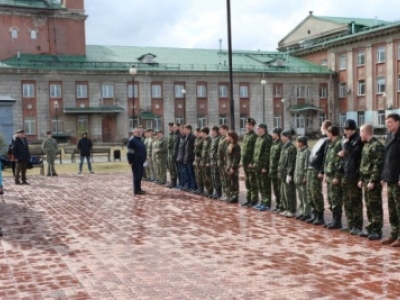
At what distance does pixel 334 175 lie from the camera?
393 inches

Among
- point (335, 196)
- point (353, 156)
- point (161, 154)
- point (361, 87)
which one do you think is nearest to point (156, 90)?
point (361, 87)

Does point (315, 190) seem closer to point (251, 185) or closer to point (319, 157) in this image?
point (319, 157)

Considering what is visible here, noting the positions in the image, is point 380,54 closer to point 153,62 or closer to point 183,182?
point 153,62

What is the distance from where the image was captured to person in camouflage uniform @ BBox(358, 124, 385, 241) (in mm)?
8883

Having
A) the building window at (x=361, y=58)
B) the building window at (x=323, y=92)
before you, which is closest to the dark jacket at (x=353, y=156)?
the building window at (x=361, y=58)

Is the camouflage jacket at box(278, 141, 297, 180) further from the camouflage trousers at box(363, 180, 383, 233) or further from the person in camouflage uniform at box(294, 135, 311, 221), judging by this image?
the camouflage trousers at box(363, 180, 383, 233)

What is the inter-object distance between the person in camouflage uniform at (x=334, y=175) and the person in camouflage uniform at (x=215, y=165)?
16.5 feet

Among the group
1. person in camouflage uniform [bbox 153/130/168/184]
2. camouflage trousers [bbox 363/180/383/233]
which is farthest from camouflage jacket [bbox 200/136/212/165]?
camouflage trousers [bbox 363/180/383/233]

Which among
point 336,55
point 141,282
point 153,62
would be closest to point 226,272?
point 141,282

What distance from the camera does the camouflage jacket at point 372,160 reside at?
8.86 m

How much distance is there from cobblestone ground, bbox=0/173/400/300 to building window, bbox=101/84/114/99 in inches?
1693

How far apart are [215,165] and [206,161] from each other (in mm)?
592

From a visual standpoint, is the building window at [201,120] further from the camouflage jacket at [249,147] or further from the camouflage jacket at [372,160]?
the camouflage jacket at [372,160]

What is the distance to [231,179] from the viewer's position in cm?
1411
